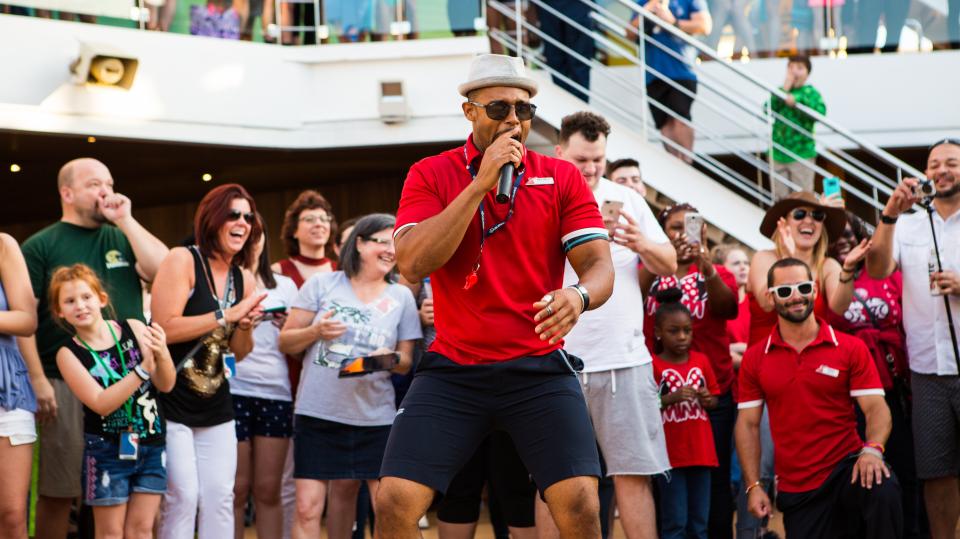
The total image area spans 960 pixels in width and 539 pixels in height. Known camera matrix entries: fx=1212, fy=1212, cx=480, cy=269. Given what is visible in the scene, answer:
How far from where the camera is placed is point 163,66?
33.7 ft

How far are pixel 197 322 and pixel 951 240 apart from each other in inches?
147

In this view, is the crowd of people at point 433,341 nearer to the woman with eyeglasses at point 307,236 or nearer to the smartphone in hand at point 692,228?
the smartphone in hand at point 692,228

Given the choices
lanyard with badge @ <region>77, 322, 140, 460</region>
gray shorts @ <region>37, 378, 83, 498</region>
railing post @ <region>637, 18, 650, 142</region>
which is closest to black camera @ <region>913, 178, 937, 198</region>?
railing post @ <region>637, 18, 650, 142</region>

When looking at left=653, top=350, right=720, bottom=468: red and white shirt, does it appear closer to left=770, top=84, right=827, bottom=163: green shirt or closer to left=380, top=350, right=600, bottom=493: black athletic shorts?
left=380, top=350, right=600, bottom=493: black athletic shorts

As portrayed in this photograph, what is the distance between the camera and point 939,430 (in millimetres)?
5949

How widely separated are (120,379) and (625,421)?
228 centimetres

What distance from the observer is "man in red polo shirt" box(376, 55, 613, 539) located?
12.7 ft

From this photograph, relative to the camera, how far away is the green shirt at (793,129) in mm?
9367

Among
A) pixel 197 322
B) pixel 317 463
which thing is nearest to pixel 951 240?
pixel 317 463

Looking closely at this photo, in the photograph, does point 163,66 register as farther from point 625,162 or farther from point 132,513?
point 132,513

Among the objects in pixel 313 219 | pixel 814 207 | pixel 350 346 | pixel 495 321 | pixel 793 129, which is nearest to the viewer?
pixel 495 321

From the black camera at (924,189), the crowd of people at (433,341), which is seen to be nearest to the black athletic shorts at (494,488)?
the crowd of people at (433,341)

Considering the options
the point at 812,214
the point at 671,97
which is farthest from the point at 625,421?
the point at 671,97

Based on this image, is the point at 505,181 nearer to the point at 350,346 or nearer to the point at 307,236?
the point at 350,346
